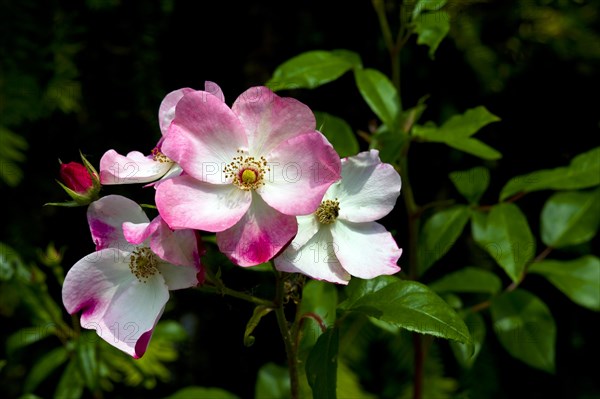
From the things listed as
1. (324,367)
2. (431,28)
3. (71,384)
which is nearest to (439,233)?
(431,28)

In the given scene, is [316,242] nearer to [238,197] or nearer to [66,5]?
[238,197]

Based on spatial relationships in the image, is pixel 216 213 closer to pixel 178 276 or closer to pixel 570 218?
pixel 178 276

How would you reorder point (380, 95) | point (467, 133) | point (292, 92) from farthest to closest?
point (292, 92)
point (380, 95)
point (467, 133)

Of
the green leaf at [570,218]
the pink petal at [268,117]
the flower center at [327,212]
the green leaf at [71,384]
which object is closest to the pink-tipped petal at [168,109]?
the pink petal at [268,117]

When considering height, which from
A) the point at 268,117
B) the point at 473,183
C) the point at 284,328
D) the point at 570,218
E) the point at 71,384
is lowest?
the point at 71,384

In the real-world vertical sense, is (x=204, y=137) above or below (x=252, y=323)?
above

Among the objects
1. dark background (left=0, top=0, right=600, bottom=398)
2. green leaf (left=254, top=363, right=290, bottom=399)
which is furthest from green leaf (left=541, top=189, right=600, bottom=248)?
green leaf (left=254, top=363, right=290, bottom=399)

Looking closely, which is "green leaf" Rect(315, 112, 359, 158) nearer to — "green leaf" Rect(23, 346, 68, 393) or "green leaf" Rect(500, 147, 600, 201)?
"green leaf" Rect(500, 147, 600, 201)

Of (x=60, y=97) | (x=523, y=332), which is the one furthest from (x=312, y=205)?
(x=60, y=97)
